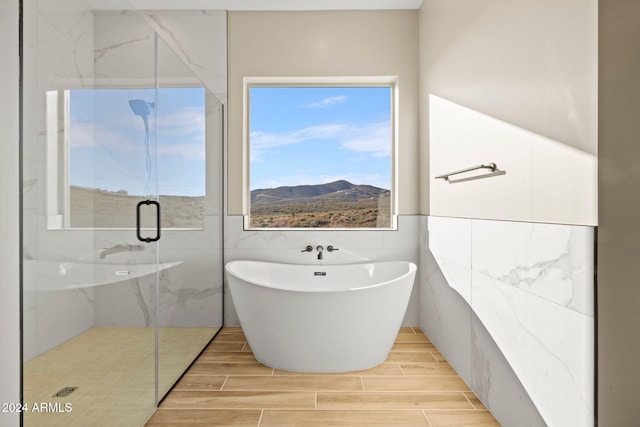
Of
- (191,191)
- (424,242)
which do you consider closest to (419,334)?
(424,242)

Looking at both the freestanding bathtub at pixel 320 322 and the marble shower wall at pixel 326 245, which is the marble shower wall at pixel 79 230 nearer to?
the freestanding bathtub at pixel 320 322

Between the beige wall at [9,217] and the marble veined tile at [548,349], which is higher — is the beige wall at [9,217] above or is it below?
above

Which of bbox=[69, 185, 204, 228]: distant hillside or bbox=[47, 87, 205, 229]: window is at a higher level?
bbox=[47, 87, 205, 229]: window

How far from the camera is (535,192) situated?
63.3 inches

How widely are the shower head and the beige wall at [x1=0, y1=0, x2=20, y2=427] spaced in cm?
56

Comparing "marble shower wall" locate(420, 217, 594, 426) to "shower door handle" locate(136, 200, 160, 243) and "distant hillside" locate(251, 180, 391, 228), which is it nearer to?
"distant hillside" locate(251, 180, 391, 228)

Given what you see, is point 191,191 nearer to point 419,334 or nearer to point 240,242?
point 240,242

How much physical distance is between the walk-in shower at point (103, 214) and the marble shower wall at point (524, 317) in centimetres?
169

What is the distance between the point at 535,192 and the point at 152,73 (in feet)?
6.09

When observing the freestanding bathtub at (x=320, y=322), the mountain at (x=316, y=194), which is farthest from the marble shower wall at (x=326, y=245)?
the freestanding bathtub at (x=320, y=322)

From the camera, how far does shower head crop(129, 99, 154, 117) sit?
172 centimetres

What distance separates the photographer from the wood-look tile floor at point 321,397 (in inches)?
75.8

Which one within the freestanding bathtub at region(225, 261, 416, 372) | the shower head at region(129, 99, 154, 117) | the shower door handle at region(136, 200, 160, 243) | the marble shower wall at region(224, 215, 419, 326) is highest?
the shower head at region(129, 99, 154, 117)

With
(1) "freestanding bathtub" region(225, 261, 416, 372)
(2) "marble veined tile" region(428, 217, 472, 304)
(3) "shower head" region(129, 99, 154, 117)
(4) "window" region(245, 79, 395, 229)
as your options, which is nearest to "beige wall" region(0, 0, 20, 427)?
(3) "shower head" region(129, 99, 154, 117)
